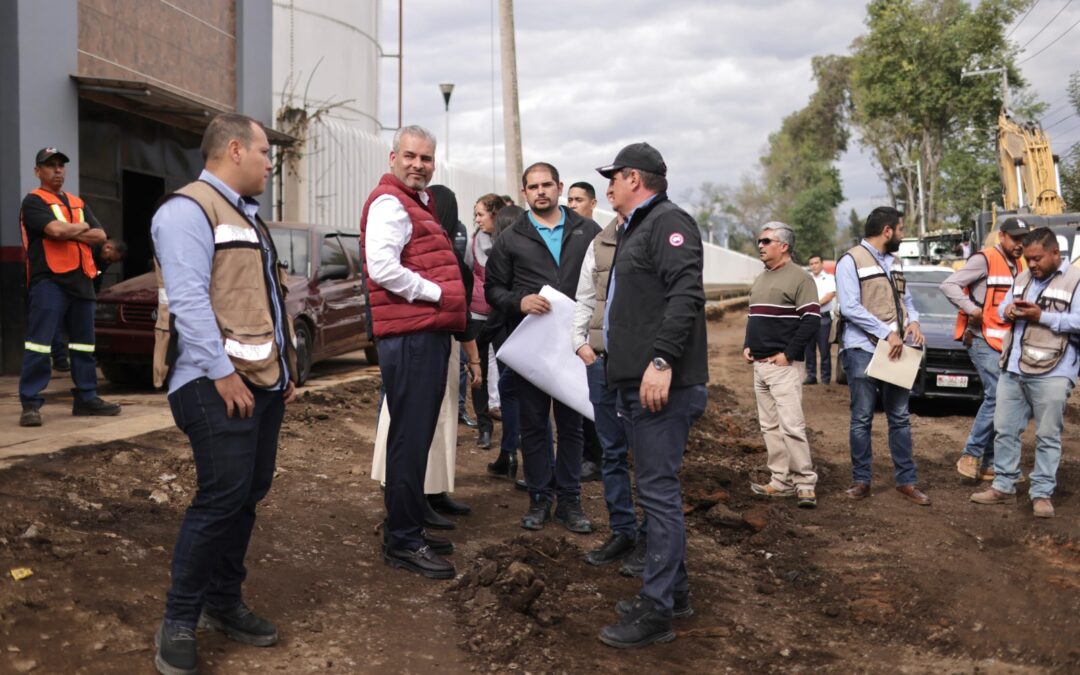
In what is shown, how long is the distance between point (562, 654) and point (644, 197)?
2.02 meters

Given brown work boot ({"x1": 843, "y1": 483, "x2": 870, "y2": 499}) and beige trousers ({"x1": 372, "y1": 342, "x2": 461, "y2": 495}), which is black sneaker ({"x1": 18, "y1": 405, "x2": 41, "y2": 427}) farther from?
brown work boot ({"x1": 843, "y1": 483, "x2": 870, "y2": 499})

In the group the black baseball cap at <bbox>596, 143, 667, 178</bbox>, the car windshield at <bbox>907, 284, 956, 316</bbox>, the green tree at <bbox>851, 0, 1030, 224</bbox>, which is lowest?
the car windshield at <bbox>907, 284, 956, 316</bbox>

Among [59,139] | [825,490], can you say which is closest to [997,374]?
[825,490]

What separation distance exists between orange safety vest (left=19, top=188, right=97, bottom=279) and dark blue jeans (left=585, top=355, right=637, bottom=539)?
421 cm

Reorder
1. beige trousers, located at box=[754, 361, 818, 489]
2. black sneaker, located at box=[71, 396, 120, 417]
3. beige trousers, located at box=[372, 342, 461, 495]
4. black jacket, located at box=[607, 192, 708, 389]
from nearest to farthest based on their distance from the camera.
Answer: black jacket, located at box=[607, 192, 708, 389] → beige trousers, located at box=[372, 342, 461, 495] → beige trousers, located at box=[754, 361, 818, 489] → black sneaker, located at box=[71, 396, 120, 417]

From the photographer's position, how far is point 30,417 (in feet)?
24.8

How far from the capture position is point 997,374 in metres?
7.98

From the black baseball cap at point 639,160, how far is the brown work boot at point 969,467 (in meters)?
4.93

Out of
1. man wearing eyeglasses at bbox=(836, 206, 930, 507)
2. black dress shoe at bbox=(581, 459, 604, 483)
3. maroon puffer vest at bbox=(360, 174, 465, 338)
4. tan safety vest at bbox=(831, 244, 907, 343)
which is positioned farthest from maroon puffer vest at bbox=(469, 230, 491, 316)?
maroon puffer vest at bbox=(360, 174, 465, 338)

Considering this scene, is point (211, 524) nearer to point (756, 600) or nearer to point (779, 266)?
point (756, 600)

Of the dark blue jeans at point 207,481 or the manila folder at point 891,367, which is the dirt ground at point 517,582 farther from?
the manila folder at point 891,367

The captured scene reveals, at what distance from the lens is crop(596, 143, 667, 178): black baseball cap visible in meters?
4.73

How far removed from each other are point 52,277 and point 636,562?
4828 millimetres

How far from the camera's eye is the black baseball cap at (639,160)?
15.5 feet
